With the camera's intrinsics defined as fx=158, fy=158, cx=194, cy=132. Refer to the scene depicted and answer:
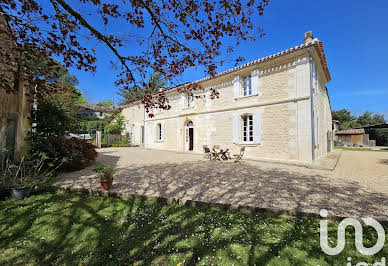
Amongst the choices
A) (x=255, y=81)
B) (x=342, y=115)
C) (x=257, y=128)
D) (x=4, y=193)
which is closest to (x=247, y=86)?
(x=255, y=81)

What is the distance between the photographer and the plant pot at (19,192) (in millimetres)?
3311

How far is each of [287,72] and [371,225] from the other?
7.18 meters

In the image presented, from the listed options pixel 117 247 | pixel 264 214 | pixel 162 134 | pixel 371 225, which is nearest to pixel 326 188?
pixel 371 225

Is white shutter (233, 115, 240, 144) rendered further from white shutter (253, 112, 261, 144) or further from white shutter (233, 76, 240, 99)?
white shutter (233, 76, 240, 99)

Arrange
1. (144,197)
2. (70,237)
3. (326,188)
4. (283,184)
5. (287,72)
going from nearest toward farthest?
1. (70,237)
2. (144,197)
3. (326,188)
4. (283,184)
5. (287,72)

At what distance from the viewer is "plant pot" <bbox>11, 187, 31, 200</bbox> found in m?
3.31

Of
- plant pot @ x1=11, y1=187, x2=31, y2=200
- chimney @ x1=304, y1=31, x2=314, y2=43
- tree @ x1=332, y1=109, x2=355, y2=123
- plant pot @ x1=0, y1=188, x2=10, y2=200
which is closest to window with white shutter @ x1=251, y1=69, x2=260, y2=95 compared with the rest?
chimney @ x1=304, y1=31, x2=314, y2=43

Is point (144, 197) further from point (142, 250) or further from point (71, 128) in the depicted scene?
point (71, 128)

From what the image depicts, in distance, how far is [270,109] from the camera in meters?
8.22

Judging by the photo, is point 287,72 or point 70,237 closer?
point 70,237

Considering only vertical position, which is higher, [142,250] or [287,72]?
[287,72]

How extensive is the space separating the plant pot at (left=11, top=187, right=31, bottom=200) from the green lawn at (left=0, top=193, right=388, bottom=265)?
0.72 feet

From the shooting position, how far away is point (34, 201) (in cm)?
325

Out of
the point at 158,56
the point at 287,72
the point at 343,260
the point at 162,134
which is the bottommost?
the point at 343,260
